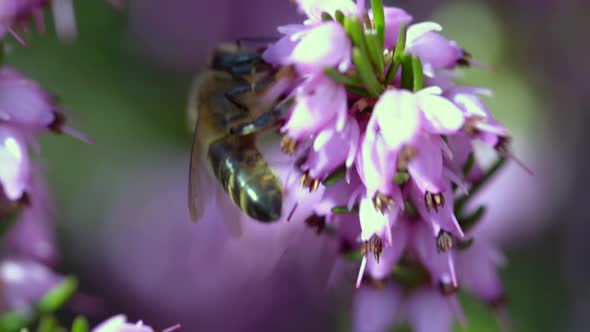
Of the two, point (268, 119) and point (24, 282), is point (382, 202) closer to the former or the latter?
point (268, 119)

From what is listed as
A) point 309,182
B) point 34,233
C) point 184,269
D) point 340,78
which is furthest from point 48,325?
point 184,269

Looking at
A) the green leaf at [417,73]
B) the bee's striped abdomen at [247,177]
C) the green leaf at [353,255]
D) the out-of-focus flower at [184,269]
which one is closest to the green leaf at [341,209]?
the green leaf at [353,255]

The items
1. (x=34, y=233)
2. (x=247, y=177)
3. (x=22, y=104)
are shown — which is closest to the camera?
(x=22, y=104)

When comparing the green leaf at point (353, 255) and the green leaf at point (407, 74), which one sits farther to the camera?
the green leaf at point (353, 255)

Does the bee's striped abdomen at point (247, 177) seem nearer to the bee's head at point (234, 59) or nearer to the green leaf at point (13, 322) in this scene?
the bee's head at point (234, 59)

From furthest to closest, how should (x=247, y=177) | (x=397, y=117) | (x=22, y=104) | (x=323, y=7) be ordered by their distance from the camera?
1. (x=247, y=177)
2. (x=22, y=104)
3. (x=323, y=7)
4. (x=397, y=117)

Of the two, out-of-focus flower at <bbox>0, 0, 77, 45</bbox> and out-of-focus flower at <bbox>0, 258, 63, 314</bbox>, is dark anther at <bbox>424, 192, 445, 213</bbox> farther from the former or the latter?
out-of-focus flower at <bbox>0, 258, 63, 314</bbox>
